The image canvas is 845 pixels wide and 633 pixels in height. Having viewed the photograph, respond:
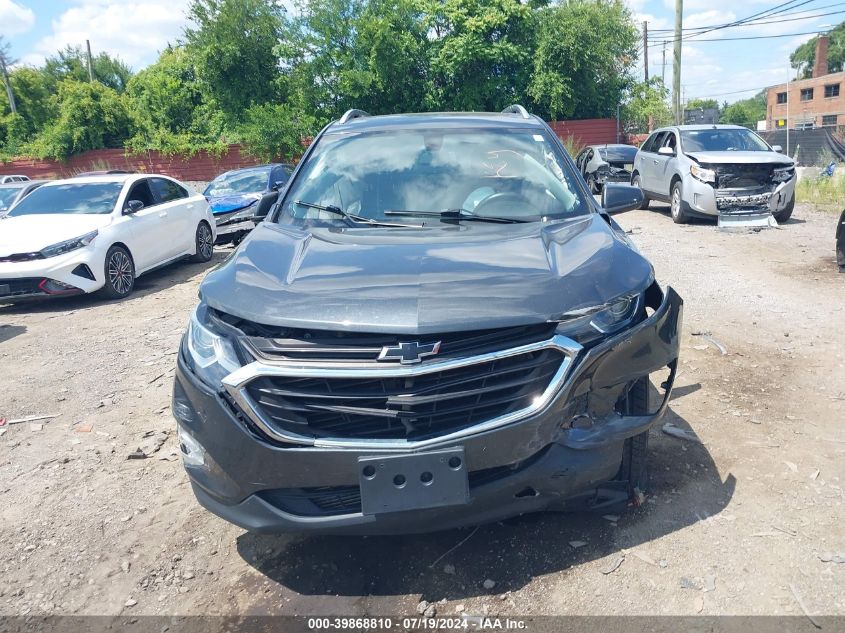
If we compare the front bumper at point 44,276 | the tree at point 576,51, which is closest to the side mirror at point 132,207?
the front bumper at point 44,276

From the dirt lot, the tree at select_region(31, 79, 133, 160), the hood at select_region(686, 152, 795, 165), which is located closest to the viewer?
the dirt lot

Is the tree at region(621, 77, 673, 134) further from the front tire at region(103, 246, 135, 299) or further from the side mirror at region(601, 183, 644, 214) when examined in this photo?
the side mirror at region(601, 183, 644, 214)

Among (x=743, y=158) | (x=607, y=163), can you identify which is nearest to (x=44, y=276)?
(x=743, y=158)

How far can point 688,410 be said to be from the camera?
426 cm

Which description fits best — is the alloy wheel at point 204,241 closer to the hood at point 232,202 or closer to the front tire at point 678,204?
→ the hood at point 232,202

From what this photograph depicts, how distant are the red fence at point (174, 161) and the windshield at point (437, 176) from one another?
24.1 meters

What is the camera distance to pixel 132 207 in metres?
9.59

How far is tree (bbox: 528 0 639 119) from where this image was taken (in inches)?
1070

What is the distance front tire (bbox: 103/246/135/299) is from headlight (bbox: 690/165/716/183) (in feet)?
31.1

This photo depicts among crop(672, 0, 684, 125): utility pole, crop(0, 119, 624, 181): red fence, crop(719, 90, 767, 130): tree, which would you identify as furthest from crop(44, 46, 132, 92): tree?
crop(719, 90, 767, 130): tree

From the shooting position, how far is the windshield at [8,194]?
13.9 metres

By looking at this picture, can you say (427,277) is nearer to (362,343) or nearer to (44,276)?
(362,343)

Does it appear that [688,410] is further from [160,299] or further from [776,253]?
[160,299]

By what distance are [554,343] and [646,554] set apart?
3.65 feet
